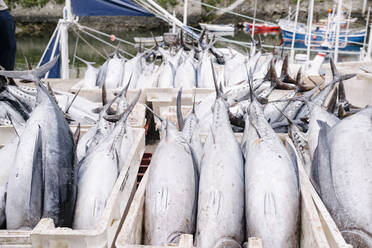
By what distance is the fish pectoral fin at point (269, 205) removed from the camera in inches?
53.9

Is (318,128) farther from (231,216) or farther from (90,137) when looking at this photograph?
(90,137)

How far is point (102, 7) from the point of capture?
493 cm

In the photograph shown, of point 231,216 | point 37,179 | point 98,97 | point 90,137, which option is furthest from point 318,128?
point 98,97

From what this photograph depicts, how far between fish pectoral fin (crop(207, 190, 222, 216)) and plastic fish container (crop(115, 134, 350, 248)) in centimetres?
21

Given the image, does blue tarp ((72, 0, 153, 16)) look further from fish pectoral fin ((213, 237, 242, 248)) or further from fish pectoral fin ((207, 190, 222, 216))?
fish pectoral fin ((213, 237, 242, 248))

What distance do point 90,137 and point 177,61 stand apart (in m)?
2.22

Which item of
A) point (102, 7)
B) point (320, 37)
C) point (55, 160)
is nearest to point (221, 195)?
point (55, 160)

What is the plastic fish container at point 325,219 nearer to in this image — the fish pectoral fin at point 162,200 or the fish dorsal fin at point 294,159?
the fish dorsal fin at point 294,159

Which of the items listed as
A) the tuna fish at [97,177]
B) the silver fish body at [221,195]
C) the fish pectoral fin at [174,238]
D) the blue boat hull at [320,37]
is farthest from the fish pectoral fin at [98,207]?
the blue boat hull at [320,37]

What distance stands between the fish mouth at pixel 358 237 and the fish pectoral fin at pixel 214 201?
0.51 metres

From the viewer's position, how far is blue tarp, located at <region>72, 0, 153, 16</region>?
4883 millimetres

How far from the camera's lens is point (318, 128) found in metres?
1.93

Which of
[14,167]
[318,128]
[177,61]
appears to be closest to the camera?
[14,167]

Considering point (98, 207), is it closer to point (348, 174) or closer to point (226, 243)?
point (226, 243)
